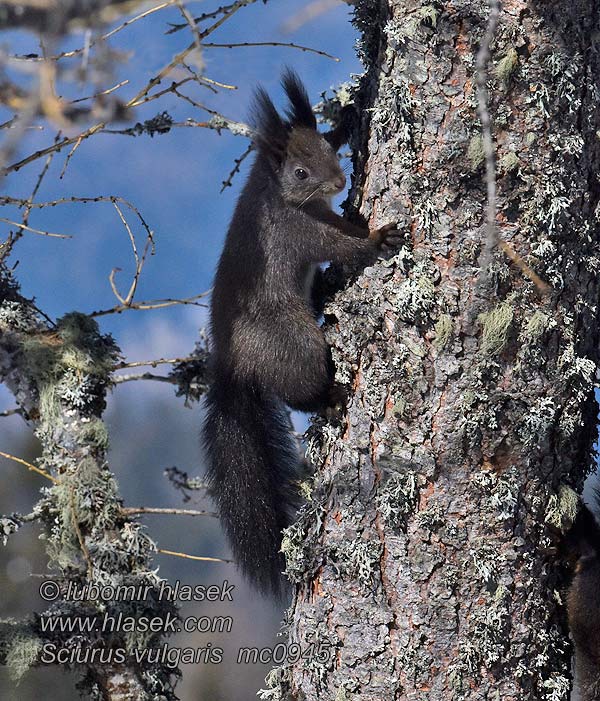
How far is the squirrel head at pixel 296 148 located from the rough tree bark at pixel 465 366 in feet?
1.68

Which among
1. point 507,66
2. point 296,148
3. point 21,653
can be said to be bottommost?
point 21,653

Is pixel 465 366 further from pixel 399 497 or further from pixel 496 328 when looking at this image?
pixel 399 497

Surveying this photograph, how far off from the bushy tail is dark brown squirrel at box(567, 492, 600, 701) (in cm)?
77

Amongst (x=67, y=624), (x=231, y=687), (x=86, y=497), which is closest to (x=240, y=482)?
(x=86, y=497)

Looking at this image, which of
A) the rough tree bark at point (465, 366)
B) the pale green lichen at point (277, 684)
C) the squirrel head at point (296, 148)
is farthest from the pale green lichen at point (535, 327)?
the pale green lichen at point (277, 684)

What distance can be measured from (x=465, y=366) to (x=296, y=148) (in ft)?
3.31

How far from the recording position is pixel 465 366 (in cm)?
175

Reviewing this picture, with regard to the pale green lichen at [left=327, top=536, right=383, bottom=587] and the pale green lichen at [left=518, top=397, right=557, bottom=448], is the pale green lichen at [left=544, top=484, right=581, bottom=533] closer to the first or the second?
the pale green lichen at [left=518, top=397, right=557, bottom=448]

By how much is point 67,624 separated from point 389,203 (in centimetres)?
140

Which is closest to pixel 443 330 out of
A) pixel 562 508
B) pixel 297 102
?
pixel 562 508

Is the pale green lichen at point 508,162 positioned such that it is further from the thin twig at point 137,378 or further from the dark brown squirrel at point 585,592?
the thin twig at point 137,378

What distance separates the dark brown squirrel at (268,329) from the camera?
2.18 meters

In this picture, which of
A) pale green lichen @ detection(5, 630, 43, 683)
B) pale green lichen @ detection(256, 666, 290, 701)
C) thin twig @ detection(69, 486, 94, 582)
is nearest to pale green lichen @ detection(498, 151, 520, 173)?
pale green lichen @ detection(256, 666, 290, 701)

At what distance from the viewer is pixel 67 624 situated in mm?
2131
